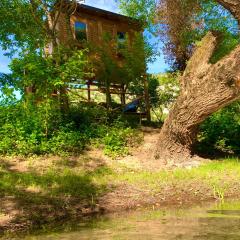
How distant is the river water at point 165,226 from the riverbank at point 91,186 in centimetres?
113

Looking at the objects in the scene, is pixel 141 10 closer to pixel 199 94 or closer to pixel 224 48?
pixel 224 48

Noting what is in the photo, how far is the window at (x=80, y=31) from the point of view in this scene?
26.7m

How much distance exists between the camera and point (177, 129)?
1736cm

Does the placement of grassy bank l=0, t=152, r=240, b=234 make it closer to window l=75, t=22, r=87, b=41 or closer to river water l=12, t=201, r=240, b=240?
river water l=12, t=201, r=240, b=240

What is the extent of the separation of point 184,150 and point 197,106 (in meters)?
2.03

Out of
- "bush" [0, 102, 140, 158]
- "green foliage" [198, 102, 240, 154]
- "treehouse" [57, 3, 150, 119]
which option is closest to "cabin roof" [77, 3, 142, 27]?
"treehouse" [57, 3, 150, 119]

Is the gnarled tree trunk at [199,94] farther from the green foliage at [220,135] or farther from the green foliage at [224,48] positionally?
the green foliage at [224,48]

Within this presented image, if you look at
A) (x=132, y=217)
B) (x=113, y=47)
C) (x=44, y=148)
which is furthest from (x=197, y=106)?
(x=113, y=47)

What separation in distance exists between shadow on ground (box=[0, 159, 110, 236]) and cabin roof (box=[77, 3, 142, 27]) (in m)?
13.7

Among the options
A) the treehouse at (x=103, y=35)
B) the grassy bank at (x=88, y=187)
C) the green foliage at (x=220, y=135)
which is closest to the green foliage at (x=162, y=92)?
the treehouse at (x=103, y=35)

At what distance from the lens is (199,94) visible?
16.6 m

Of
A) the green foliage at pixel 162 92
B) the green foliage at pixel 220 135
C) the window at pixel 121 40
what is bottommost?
the green foliage at pixel 220 135

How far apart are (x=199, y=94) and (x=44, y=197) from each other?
7252 millimetres

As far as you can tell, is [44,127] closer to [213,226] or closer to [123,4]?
[213,226]
